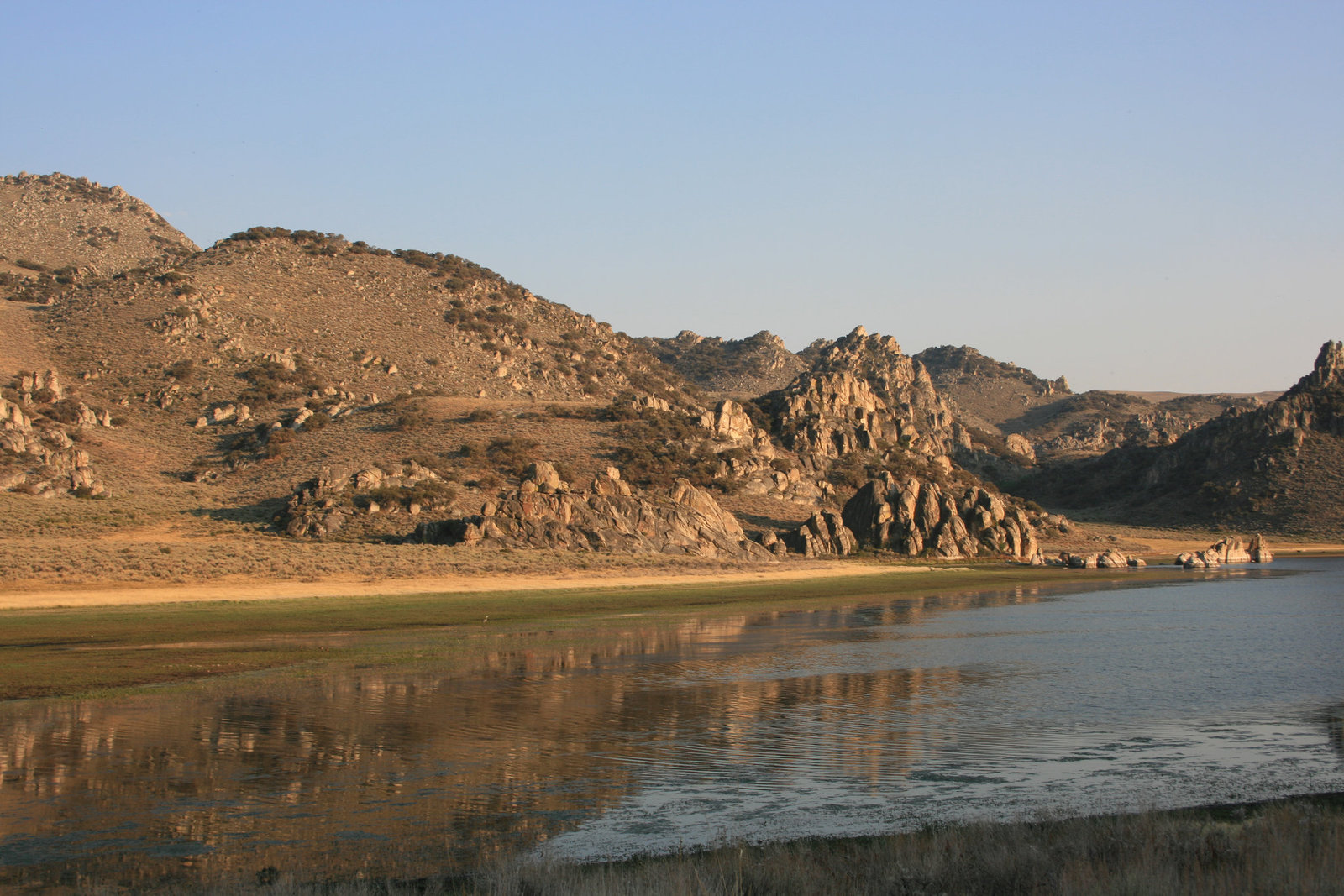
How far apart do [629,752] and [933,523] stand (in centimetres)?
6831

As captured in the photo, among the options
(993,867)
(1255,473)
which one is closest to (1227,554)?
(1255,473)

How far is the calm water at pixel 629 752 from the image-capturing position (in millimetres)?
12727

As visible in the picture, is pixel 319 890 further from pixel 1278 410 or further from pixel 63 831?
pixel 1278 410

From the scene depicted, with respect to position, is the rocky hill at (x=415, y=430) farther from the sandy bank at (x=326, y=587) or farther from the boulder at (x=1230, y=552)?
the boulder at (x=1230, y=552)

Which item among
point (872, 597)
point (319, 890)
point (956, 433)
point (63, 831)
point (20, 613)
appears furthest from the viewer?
point (956, 433)

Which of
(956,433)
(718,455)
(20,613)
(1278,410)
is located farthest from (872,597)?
(956,433)

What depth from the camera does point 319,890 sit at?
988 cm

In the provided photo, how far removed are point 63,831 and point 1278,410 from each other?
473 ft

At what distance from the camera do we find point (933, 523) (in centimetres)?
8238

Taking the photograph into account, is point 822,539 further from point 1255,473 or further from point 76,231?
point 76,231

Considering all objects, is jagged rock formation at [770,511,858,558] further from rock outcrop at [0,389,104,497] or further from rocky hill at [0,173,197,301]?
rocky hill at [0,173,197,301]

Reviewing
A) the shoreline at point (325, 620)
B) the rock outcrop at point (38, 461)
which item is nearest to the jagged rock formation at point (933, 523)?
the shoreline at point (325, 620)

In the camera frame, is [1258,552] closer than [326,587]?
No

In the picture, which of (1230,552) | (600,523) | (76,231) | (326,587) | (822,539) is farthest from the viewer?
(76,231)
